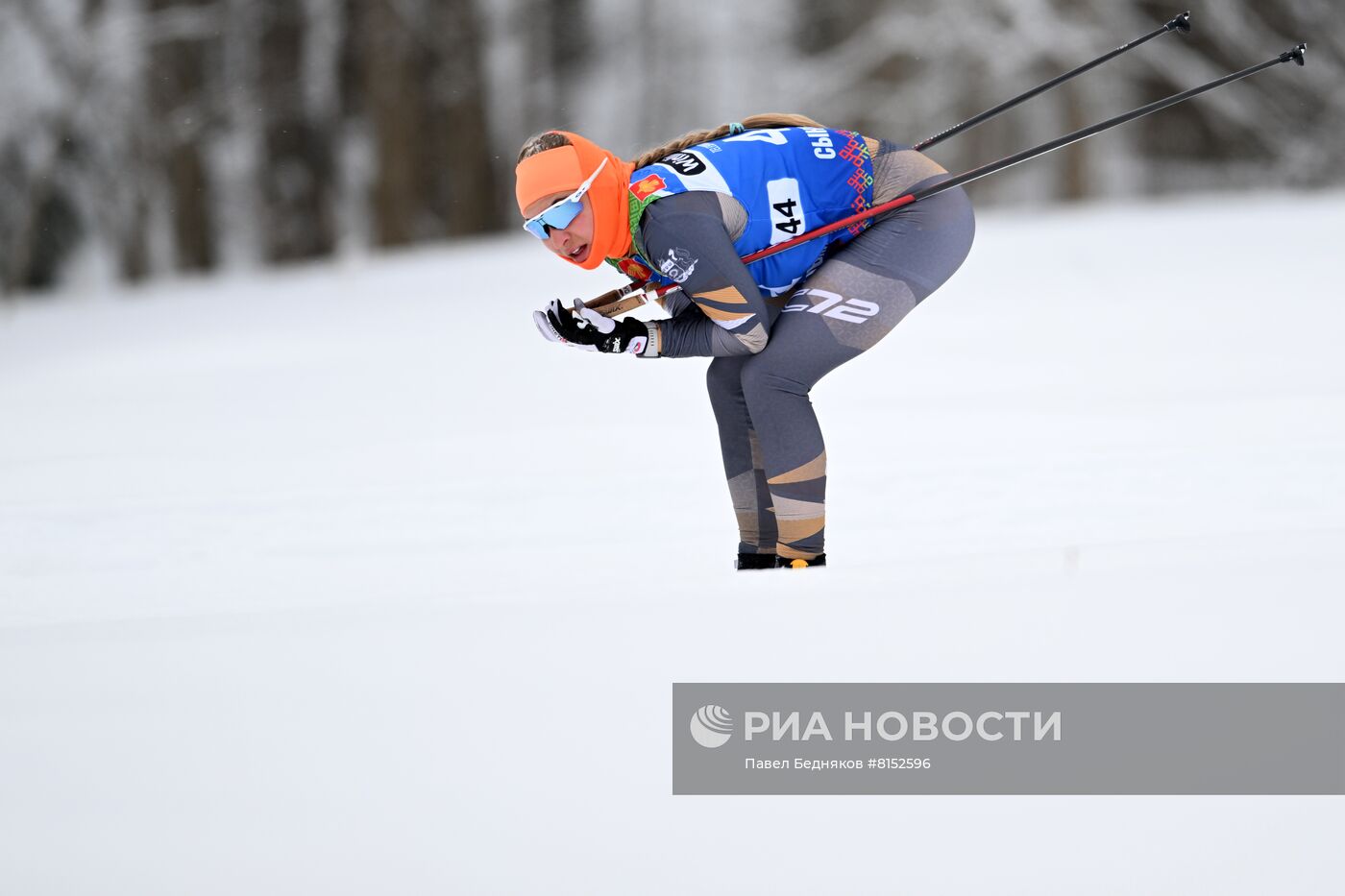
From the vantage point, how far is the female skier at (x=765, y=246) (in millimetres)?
2984

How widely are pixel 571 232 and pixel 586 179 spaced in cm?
13

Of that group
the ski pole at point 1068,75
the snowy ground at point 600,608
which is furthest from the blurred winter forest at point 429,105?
the ski pole at point 1068,75

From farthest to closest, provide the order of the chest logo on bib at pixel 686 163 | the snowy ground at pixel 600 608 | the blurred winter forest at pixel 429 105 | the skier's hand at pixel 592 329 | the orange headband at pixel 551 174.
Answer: the blurred winter forest at pixel 429 105
the skier's hand at pixel 592 329
the chest logo on bib at pixel 686 163
the orange headband at pixel 551 174
the snowy ground at pixel 600 608

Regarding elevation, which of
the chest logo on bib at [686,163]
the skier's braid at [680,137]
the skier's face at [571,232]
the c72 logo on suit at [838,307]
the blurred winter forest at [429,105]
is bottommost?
the c72 logo on suit at [838,307]

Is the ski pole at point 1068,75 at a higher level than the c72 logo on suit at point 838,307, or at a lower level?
higher

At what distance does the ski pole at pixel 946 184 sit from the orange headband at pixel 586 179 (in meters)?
0.21

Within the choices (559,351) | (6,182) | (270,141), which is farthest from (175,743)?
(270,141)

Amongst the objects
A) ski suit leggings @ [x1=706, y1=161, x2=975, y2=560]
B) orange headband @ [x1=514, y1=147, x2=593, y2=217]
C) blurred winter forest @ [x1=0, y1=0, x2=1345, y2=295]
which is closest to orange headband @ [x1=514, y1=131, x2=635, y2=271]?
orange headband @ [x1=514, y1=147, x2=593, y2=217]

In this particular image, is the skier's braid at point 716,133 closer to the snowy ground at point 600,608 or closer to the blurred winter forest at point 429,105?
the snowy ground at point 600,608

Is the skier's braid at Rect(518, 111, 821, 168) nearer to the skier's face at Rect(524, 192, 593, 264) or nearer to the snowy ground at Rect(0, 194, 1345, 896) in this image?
the skier's face at Rect(524, 192, 593, 264)

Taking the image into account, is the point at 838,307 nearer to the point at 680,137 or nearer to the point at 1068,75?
the point at 680,137

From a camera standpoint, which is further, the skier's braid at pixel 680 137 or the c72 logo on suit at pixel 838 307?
the c72 logo on suit at pixel 838 307

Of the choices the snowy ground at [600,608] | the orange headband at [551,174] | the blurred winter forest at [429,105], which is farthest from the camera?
the blurred winter forest at [429,105]

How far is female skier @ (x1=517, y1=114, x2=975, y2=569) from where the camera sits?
298cm
